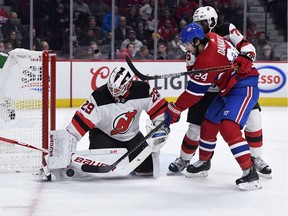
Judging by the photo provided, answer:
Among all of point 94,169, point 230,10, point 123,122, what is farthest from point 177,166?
point 230,10

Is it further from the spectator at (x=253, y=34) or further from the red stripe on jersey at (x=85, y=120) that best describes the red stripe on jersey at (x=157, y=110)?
the spectator at (x=253, y=34)

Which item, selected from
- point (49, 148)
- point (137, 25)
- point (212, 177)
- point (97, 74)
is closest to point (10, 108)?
point (49, 148)

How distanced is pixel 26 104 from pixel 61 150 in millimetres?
731

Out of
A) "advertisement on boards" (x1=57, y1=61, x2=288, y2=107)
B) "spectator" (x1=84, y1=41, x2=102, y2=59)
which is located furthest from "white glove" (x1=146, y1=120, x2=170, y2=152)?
"spectator" (x1=84, y1=41, x2=102, y2=59)

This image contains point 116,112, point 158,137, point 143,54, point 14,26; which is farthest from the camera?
point 143,54

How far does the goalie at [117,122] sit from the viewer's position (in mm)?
4957

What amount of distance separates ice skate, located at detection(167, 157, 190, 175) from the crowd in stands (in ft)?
16.2

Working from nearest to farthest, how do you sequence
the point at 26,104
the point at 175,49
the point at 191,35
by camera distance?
1. the point at 191,35
2. the point at 26,104
3. the point at 175,49

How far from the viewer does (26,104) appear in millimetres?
5535

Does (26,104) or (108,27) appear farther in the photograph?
(108,27)

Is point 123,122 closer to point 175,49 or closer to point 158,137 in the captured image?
point 158,137

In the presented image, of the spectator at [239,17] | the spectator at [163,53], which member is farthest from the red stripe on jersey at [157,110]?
the spectator at [239,17]

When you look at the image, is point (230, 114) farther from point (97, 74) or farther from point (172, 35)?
point (172, 35)

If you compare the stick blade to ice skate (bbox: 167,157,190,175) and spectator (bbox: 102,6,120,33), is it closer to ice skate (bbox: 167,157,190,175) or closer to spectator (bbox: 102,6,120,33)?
ice skate (bbox: 167,157,190,175)
